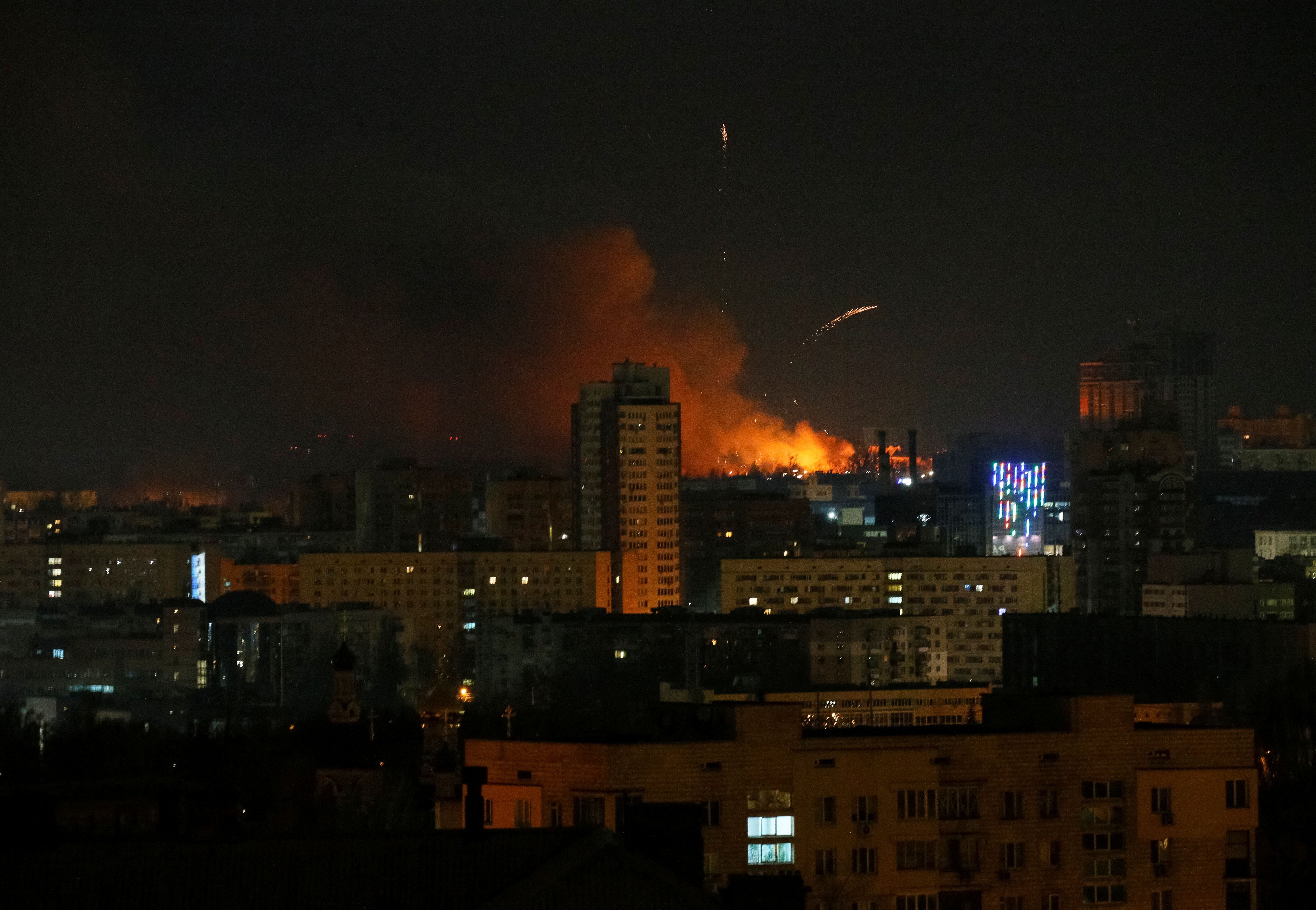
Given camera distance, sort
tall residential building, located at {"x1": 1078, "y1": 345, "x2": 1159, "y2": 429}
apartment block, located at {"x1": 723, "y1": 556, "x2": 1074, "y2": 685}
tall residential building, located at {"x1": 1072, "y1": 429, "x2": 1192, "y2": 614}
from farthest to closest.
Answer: tall residential building, located at {"x1": 1078, "y1": 345, "x2": 1159, "y2": 429} < tall residential building, located at {"x1": 1072, "y1": 429, "x2": 1192, "y2": 614} < apartment block, located at {"x1": 723, "y1": 556, "x2": 1074, "y2": 685}

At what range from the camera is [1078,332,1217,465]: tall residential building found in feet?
213

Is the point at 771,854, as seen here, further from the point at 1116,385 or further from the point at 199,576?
the point at 1116,385

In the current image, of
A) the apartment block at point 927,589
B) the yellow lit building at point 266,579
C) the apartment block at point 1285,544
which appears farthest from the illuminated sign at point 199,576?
the apartment block at point 1285,544

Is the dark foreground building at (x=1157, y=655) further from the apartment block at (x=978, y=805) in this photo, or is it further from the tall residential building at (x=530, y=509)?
the apartment block at (x=978, y=805)

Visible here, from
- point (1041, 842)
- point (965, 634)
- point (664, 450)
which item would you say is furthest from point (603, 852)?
point (664, 450)

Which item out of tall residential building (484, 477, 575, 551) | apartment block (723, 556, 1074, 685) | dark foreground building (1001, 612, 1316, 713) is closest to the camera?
dark foreground building (1001, 612, 1316, 713)

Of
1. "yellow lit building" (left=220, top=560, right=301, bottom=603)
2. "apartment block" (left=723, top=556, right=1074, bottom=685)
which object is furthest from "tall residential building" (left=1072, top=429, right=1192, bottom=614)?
"yellow lit building" (left=220, top=560, right=301, bottom=603)

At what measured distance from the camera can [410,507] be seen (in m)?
49.7

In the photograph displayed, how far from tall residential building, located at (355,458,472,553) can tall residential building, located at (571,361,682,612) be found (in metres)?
5.86

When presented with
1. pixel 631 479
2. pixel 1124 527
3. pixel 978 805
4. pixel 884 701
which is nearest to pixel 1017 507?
pixel 1124 527

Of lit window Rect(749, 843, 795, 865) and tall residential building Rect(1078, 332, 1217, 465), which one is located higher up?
tall residential building Rect(1078, 332, 1217, 465)

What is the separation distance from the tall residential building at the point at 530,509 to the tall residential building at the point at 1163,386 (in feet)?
58.6

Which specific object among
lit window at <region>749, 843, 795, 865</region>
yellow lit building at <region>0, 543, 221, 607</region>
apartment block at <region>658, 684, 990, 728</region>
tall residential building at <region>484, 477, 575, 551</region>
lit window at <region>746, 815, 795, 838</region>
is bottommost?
apartment block at <region>658, 684, 990, 728</region>

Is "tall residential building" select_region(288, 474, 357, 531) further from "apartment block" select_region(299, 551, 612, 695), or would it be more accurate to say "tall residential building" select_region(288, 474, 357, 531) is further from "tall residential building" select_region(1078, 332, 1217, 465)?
"tall residential building" select_region(1078, 332, 1217, 465)
